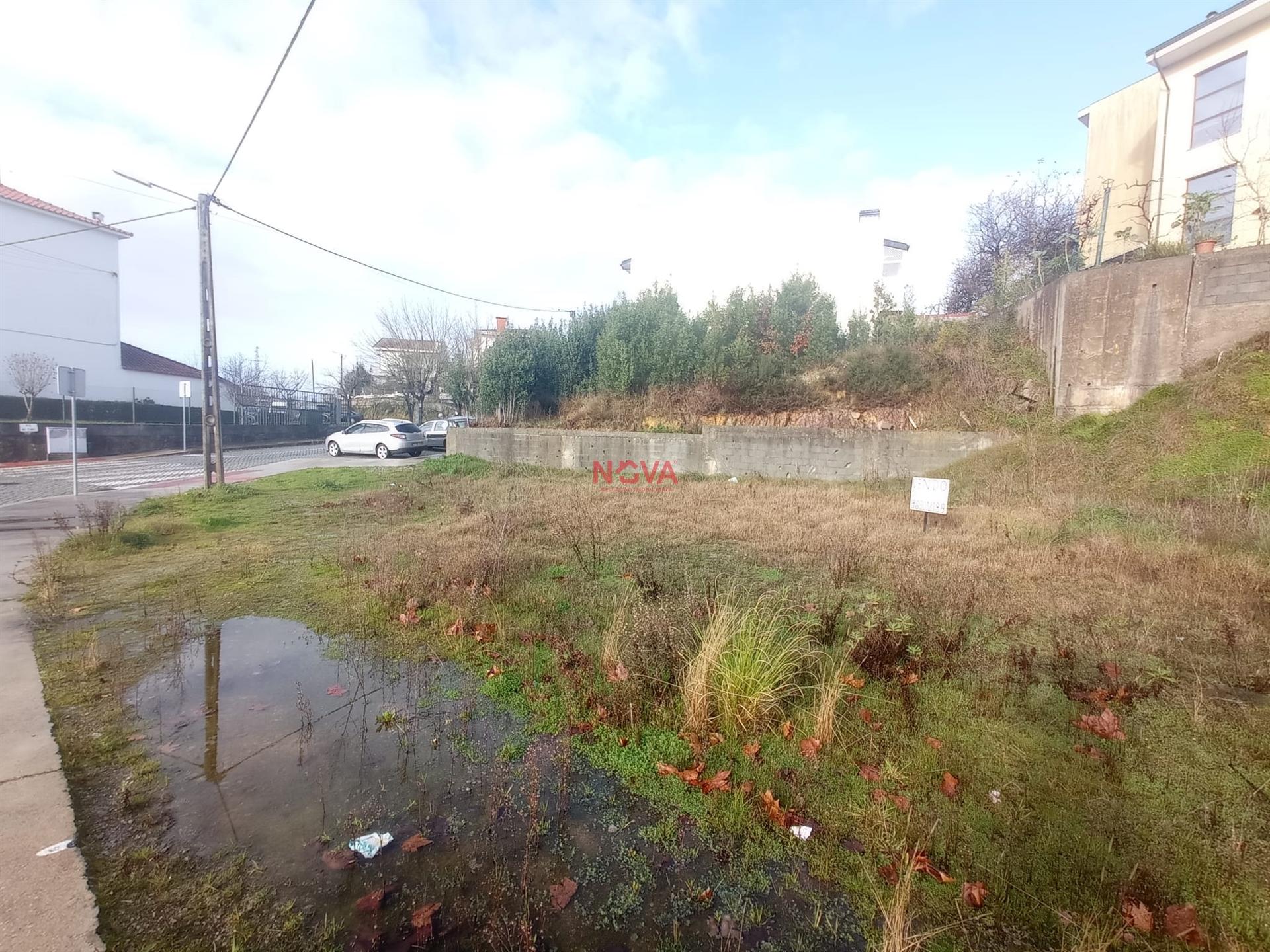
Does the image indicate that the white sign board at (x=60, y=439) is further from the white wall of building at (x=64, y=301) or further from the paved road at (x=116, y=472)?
the white wall of building at (x=64, y=301)

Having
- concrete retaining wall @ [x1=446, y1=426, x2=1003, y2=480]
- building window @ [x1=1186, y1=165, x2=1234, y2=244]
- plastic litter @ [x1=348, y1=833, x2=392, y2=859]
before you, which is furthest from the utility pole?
building window @ [x1=1186, y1=165, x2=1234, y2=244]

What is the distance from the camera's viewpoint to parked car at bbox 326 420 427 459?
2208 centimetres

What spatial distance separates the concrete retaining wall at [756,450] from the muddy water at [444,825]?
10784mm

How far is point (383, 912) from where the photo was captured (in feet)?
6.53

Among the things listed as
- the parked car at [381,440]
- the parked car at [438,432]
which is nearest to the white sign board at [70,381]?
the parked car at [381,440]

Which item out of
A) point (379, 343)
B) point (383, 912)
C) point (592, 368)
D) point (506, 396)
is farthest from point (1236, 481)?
point (379, 343)

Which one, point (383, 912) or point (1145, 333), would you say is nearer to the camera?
point (383, 912)

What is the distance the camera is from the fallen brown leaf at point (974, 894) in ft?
6.51

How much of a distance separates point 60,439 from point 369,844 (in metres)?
26.7

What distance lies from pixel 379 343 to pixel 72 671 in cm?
3245

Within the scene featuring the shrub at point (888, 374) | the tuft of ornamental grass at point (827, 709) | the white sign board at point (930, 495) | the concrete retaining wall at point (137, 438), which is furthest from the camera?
the concrete retaining wall at point (137, 438)

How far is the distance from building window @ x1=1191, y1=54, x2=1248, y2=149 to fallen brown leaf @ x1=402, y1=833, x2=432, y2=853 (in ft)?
83.9

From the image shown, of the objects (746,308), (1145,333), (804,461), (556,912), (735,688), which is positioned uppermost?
(746,308)

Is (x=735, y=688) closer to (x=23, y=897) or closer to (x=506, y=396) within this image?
(x=23, y=897)
